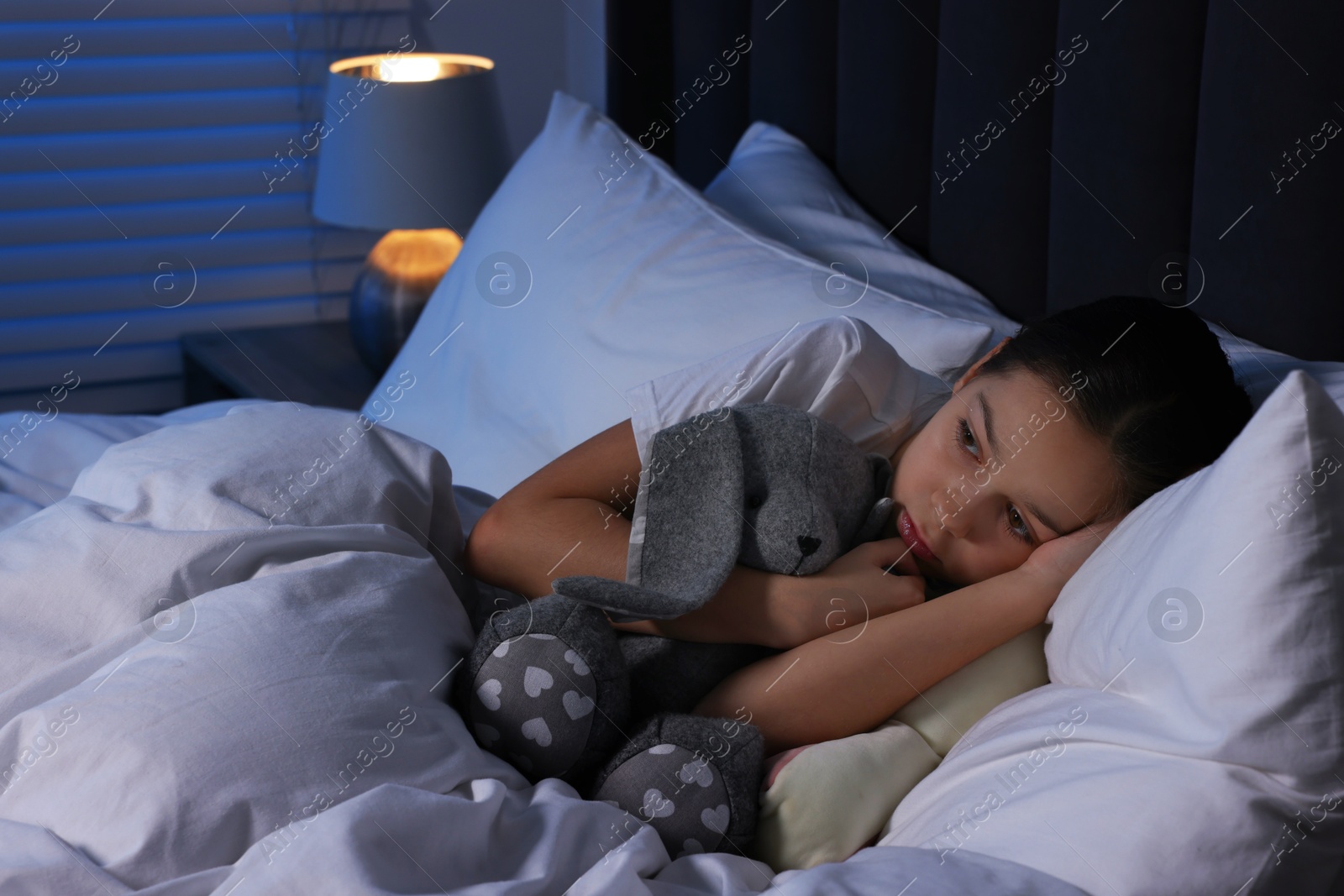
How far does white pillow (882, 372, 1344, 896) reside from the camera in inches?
23.1

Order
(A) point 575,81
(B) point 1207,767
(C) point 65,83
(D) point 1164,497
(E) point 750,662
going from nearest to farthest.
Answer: (B) point 1207,767 → (D) point 1164,497 → (E) point 750,662 → (C) point 65,83 → (A) point 575,81

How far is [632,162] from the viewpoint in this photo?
145 centimetres

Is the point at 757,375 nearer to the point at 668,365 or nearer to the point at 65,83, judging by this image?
the point at 668,365

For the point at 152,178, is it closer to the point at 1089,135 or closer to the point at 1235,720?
the point at 1089,135

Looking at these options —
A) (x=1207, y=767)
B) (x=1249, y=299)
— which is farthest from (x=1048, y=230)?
(x=1207, y=767)

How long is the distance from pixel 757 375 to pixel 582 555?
0.75 feet

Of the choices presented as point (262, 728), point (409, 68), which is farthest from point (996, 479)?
point (409, 68)

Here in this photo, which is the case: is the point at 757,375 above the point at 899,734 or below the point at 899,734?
above

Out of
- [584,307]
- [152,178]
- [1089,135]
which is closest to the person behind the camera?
[1089,135]

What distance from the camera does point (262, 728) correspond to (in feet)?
2.13

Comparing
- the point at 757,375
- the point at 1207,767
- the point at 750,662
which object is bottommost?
the point at 750,662

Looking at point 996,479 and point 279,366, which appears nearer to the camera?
point 996,479

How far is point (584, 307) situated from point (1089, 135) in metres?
0.60

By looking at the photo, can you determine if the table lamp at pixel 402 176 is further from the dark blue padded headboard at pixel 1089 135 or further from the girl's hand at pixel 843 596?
the girl's hand at pixel 843 596
